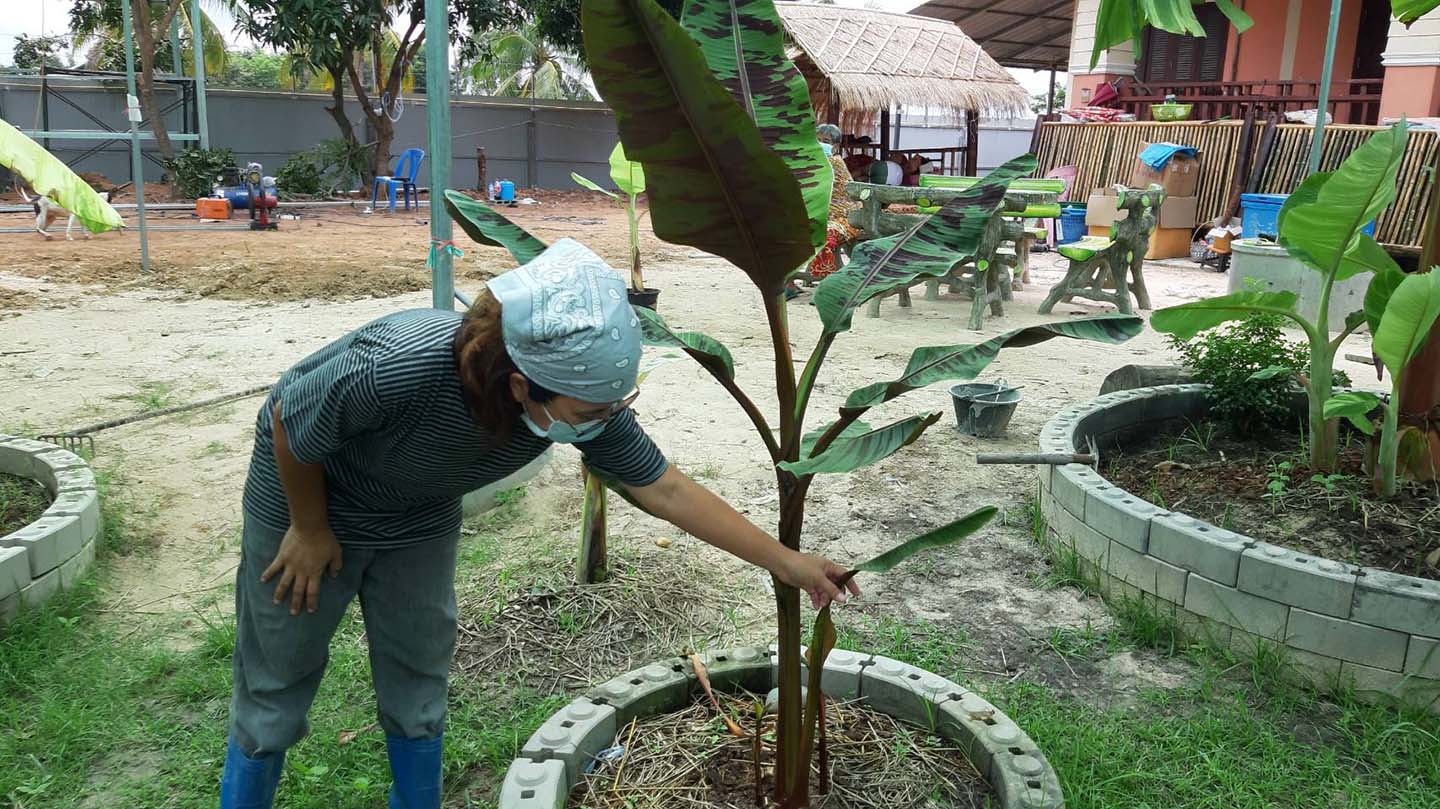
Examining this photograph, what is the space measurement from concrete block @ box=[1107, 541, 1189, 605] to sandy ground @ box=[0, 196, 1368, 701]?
162 millimetres

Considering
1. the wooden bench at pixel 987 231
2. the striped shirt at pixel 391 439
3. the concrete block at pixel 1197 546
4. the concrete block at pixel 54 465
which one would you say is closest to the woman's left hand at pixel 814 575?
the striped shirt at pixel 391 439

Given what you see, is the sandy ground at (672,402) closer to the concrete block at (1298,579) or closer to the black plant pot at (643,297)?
the concrete block at (1298,579)

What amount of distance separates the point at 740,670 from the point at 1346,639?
1.59m

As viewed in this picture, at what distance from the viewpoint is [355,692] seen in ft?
9.24

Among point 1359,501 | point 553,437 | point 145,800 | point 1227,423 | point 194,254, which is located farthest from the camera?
point 194,254

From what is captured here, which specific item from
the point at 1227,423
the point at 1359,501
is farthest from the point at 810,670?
the point at 1227,423

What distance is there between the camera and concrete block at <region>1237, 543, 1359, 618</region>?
2.75 meters

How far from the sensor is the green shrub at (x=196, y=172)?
1688 cm

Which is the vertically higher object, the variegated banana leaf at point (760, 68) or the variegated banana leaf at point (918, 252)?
the variegated banana leaf at point (760, 68)

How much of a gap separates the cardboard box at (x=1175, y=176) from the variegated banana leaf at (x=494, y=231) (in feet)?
37.6

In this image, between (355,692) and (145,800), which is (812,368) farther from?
(145,800)

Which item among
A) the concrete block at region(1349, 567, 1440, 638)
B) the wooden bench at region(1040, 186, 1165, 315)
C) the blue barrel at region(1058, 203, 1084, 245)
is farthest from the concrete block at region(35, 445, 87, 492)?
the blue barrel at region(1058, 203, 1084, 245)

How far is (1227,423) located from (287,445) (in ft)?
11.8

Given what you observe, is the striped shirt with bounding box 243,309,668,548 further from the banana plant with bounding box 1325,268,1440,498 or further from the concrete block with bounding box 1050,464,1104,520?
the banana plant with bounding box 1325,268,1440,498
